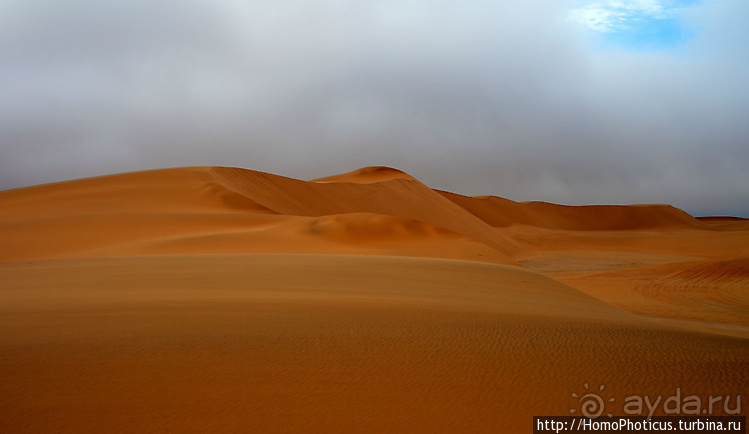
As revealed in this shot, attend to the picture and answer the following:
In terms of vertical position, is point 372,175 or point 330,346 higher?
point 372,175

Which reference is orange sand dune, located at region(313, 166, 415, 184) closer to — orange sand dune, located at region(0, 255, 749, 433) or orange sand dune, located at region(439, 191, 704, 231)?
orange sand dune, located at region(439, 191, 704, 231)

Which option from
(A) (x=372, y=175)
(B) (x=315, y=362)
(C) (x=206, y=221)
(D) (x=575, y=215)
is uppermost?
(D) (x=575, y=215)

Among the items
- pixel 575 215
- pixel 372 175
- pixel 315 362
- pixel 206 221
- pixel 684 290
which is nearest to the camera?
pixel 315 362

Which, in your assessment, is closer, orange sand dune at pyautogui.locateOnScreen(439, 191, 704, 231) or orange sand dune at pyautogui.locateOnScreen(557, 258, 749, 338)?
orange sand dune at pyautogui.locateOnScreen(557, 258, 749, 338)

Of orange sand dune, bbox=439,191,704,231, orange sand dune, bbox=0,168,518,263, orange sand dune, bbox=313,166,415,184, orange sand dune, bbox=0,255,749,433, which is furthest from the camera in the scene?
orange sand dune, bbox=439,191,704,231

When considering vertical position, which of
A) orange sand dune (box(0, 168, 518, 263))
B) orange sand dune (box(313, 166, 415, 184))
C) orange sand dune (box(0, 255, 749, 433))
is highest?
orange sand dune (box(313, 166, 415, 184))

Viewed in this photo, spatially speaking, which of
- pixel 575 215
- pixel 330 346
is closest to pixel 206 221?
pixel 330 346

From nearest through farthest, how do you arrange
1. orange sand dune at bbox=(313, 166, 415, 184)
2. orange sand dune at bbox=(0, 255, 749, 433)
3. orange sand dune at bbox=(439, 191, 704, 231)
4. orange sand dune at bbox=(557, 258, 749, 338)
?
orange sand dune at bbox=(0, 255, 749, 433)
orange sand dune at bbox=(557, 258, 749, 338)
orange sand dune at bbox=(313, 166, 415, 184)
orange sand dune at bbox=(439, 191, 704, 231)

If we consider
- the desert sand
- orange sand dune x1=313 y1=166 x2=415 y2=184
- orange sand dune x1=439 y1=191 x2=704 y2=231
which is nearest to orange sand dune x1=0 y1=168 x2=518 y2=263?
the desert sand

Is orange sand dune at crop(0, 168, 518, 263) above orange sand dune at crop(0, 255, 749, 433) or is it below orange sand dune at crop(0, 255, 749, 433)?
above

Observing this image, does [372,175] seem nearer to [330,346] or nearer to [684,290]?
[684,290]

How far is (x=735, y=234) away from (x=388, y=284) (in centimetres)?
5556

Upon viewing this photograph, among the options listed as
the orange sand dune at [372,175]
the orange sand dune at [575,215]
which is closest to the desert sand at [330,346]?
the orange sand dune at [372,175]

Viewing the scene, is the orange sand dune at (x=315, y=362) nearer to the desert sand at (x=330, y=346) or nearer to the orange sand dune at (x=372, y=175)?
the desert sand at (x=330, y=346)
